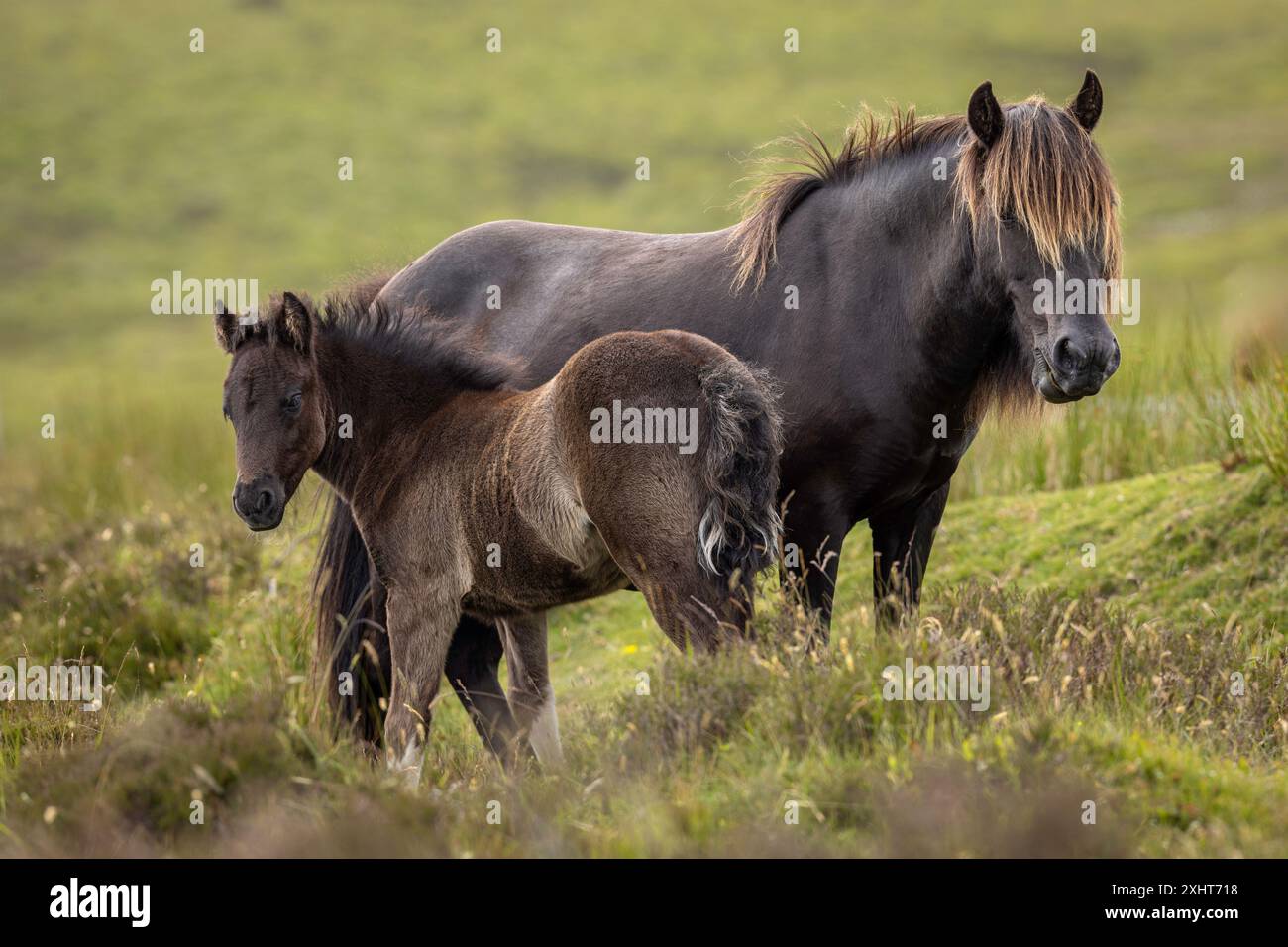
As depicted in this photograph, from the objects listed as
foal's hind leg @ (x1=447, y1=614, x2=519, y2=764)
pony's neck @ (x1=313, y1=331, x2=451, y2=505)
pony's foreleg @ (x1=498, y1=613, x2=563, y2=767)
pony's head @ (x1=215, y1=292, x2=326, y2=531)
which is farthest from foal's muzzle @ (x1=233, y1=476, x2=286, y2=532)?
foal's hind leg @ (x1=447, y1=614, x2=519, y2=764)

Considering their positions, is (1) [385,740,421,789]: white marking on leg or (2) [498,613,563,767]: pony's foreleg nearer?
(1) [385,740,421,789]: white marking on leg

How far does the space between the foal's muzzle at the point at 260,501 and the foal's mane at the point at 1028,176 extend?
2.37 metres

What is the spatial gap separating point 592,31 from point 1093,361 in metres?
61.6

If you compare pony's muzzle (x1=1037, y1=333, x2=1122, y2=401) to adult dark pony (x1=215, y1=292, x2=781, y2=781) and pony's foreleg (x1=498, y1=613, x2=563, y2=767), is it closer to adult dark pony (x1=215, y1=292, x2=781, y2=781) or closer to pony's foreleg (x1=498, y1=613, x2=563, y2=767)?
adult dark pony (x1=215, y1=292, x2=781, y2=781)

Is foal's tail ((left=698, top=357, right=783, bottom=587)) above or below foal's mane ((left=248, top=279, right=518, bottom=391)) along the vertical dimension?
below

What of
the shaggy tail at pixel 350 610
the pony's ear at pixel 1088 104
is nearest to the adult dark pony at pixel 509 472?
the shaggy tail at pixel 350 610

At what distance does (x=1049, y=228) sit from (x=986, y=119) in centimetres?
59

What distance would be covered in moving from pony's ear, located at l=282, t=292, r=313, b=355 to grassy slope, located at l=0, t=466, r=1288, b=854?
155 cm

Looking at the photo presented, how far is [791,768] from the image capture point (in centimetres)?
480

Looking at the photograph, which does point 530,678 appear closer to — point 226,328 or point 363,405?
point 363,405

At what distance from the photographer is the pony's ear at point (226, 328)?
644 cm

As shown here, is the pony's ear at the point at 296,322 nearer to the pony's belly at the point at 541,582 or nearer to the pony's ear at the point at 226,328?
the pony's ear at the point at 226,328

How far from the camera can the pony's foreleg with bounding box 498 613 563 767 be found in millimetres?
6887
